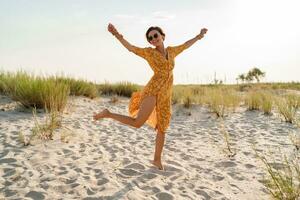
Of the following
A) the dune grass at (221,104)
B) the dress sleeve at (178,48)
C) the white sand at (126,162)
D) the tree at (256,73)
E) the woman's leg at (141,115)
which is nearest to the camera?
the white sand at (126,162)

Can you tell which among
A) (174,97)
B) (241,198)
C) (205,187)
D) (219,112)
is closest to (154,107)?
(205,187)

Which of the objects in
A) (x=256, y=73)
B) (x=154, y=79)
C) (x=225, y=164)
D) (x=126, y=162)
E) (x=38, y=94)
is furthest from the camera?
(x=256, y=73)

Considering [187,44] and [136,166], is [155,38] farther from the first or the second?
[136,166]

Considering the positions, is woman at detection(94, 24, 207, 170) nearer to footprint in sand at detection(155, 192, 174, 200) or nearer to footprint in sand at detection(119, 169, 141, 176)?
footprint in sand at detection(119, 169, 141, 176)

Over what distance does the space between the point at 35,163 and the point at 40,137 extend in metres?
1.17

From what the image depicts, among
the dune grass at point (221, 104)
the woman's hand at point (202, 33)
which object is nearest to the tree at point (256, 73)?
the dune grass at point (221, 104)

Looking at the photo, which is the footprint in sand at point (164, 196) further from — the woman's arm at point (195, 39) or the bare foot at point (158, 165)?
the woman's arm at point (195, 39)

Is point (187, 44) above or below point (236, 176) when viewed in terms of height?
above

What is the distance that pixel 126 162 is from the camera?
498cm

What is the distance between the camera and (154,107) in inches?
173

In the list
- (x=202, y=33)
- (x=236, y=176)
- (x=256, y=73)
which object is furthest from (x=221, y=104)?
(x=256, y=73)

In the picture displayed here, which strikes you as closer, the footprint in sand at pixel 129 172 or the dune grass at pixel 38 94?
the footprint in sand at pixel 129 172

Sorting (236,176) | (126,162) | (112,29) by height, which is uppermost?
(112,29)

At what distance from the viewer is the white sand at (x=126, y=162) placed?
153 inches
